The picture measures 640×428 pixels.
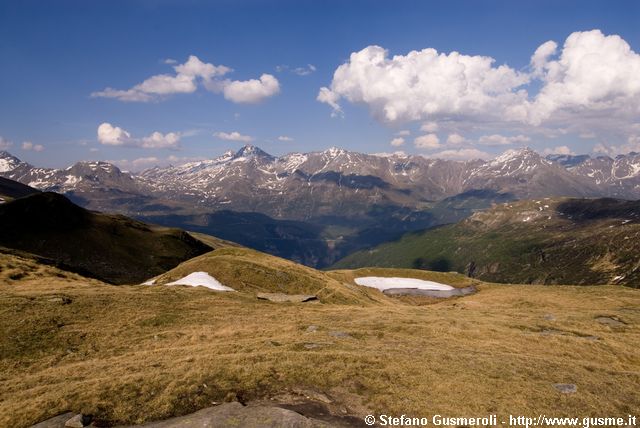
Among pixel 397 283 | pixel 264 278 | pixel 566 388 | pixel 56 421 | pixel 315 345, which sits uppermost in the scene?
pixel 56 421

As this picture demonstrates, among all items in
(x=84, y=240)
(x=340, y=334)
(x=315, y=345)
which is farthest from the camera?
(x=84, y=240)

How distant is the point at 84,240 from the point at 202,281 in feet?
269

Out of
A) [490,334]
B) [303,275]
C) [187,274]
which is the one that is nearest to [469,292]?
[303,275]

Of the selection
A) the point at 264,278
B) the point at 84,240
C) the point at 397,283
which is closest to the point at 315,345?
the point at 264,278

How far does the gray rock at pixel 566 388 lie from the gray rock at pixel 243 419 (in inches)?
722

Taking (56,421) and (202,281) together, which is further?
(202,281)

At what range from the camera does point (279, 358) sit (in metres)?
30.4

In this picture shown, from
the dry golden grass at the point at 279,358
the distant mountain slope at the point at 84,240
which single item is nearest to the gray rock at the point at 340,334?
the dry golden grass at the point at 279,358

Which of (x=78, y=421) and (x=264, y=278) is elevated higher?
(x=78, y=421)

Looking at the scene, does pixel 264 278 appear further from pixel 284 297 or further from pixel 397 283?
pixel 397 283

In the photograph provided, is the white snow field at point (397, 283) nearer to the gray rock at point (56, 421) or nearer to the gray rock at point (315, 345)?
the gray rock at point (315, 345)

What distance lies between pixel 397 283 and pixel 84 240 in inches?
4137

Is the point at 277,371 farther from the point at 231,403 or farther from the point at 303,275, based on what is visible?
the point at 303,275

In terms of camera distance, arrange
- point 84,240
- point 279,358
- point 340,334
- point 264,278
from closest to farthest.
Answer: point 279,358
point 340,334
point 264,278
point 84,240
